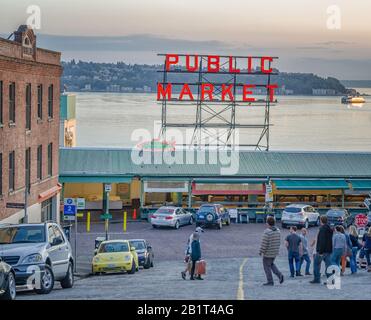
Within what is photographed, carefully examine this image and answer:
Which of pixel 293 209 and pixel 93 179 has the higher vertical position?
pixel 93 179

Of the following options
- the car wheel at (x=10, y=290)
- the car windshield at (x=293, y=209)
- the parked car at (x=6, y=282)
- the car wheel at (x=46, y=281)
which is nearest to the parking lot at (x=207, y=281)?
the car wheel at (x=46, y=281)

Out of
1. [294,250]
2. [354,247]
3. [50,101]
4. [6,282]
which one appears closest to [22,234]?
[6,282]

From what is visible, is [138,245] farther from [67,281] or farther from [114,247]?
[67,281]

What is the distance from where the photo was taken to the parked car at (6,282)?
19.6 metres

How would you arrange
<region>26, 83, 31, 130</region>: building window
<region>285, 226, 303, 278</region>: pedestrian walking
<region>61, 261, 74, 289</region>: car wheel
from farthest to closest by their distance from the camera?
<region>26, 83, 31, 130</region>: building window
<region>285, 226, 303, 278</region>: pedestrian walking
<region>61, 261, 74, 289</region>: car wheel

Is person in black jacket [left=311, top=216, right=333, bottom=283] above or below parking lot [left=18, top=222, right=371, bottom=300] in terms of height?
above

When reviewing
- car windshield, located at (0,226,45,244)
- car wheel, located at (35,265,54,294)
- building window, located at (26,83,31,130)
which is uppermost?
building window, located at (26,83,31,130)

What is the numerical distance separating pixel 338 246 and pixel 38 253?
24.5ft

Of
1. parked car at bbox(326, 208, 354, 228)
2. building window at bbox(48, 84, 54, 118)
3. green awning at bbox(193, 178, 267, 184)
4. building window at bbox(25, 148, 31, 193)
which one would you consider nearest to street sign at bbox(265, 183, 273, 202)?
green awning at bbox(193, 178, 267, 184)

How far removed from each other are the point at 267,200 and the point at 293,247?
2990cm

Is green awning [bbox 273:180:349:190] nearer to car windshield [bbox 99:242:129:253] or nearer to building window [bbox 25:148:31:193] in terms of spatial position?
building window [bbox 25:148:31:193]

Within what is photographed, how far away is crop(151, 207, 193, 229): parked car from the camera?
52.0 meters

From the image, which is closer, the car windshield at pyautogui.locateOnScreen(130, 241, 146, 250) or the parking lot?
the parking lot

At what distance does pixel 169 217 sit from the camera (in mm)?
52156
